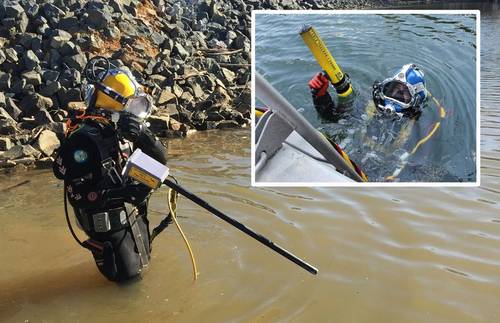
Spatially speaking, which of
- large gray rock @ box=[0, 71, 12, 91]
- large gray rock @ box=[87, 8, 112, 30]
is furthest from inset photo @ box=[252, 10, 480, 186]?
large gray rock @ box=[87, 8, 112, 30]

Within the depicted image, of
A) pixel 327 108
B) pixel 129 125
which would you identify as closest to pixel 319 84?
pixel 327 108

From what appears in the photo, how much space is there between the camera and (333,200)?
6.35m

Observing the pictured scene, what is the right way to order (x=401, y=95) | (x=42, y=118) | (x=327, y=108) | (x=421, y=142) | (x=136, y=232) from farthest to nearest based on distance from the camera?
(x=42, y=118) → (x=401, y=95) → (x=136, y=232) → (x=327, y=108) → (x=421, y=142)

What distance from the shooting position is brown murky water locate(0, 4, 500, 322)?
415cm

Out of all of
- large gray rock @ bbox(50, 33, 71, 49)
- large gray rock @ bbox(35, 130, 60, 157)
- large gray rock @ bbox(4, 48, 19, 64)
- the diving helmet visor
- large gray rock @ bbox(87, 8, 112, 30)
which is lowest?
large gray rock @ bbox(35, 130, 60, 157)

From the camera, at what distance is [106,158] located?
429 centimetres

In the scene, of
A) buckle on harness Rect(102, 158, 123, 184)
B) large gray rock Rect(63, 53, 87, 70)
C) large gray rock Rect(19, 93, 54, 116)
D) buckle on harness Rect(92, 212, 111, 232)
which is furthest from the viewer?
large gray rock Rect(63, 53, 87, 70)

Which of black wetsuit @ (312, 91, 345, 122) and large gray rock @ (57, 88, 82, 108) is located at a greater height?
large gray rock @ (57, 88, 82, 108)

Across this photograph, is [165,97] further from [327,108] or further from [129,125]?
[129,125]

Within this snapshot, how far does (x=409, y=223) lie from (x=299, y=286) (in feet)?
5.71

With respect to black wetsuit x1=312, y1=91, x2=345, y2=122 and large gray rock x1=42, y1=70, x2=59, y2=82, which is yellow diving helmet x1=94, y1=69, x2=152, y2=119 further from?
large gray rock x1=42, y1=70, x2=59, y2=82

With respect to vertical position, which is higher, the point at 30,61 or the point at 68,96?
the point at 30,61

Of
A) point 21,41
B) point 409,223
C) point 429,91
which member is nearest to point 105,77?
point 429,91

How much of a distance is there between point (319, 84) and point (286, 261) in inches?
63.7
